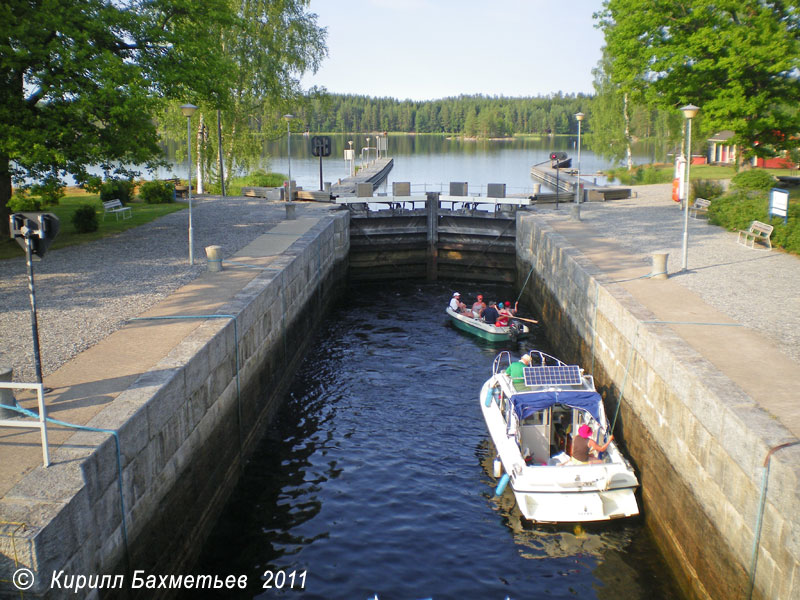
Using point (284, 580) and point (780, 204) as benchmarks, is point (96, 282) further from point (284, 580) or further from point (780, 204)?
point (780, 204)

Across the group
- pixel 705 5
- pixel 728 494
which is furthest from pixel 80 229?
pixel 705 5

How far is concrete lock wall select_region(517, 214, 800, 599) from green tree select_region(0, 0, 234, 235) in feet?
47.5

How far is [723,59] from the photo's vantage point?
2638 cm

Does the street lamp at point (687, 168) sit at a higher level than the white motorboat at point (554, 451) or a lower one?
higher

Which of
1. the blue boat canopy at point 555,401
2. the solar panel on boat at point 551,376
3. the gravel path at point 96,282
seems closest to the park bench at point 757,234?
the solar panel on boat at point 551,376

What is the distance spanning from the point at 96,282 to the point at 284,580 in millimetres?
9946

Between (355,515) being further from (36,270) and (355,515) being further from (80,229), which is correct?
(80,229)

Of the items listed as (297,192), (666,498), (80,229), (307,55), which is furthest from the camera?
(307,55)

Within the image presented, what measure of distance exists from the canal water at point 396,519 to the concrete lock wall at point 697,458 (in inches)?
34.9

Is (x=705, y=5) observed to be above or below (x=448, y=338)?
above

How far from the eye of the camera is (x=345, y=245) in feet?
101

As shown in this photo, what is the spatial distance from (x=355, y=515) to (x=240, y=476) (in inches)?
105

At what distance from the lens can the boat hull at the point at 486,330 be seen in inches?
843

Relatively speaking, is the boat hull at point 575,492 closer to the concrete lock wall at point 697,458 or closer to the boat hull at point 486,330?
the concrete lock wall at point 697,458
